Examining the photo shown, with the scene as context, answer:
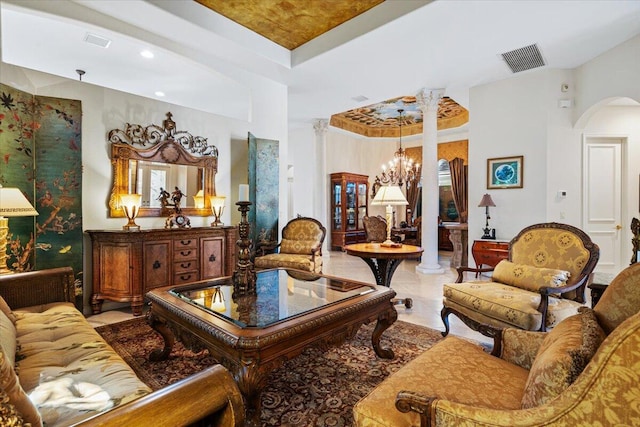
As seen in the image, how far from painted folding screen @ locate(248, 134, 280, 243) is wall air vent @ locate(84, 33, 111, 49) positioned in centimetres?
201

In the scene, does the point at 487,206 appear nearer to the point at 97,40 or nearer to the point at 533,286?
the point at 533,286

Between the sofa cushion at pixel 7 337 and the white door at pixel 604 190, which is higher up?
the white door at pixel 604 190

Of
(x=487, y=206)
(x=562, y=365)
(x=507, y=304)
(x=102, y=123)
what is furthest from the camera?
(x=487, y=206)

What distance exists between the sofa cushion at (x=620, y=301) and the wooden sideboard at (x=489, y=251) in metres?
3.75

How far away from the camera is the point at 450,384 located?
1.31m

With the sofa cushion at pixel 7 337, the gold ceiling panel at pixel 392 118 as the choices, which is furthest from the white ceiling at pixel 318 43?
the sofa cushion at pixel 7 337

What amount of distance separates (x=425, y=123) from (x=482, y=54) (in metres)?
1.71

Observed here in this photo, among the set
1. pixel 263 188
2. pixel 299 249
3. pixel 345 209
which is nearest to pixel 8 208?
pixel 263 188

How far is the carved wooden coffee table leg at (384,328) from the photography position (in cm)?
238

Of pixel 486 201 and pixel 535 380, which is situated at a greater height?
pixel 486 201

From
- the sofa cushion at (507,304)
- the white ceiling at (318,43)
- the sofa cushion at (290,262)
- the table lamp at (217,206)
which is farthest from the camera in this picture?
the table lamp at (217,206)

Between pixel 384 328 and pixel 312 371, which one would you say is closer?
pixel 312 371

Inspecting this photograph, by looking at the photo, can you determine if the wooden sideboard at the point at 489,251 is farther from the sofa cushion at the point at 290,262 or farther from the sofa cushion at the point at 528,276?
the sofa cushion at the point at 290,262

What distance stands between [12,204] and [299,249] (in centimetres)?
306
